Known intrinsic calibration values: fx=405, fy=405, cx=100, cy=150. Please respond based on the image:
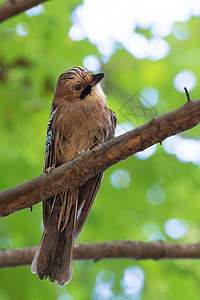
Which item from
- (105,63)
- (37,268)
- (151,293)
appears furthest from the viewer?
(105,63)

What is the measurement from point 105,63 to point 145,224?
2.18 metres

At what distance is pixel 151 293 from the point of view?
16.3 ft

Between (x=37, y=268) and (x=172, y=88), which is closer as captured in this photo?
(x=37, y=268)

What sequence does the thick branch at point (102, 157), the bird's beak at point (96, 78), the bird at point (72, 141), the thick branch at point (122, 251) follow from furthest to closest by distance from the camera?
the bird's beak at point (96, 78)
the bird at point (72, 141)
the thick branch at point (122, 251)
the thick branch at point (102, 157)

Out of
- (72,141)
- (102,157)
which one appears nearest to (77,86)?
(72,141)

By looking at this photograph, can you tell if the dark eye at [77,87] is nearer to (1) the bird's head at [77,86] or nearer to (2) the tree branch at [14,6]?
(1) the bird's head at [77,86]

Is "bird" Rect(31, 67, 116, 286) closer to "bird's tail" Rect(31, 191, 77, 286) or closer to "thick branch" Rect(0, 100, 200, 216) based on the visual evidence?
"bird's tail" Rect(31, 191, 77, 286)

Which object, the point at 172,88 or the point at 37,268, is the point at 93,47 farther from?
the point at 37,268

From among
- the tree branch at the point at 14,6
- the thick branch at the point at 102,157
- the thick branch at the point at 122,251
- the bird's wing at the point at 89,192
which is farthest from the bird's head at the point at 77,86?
the thick branch at the point at 122,251

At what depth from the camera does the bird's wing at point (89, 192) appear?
12.4ft

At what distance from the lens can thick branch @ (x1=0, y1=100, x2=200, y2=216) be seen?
8.31 feet

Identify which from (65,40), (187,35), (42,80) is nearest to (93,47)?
(65,40)

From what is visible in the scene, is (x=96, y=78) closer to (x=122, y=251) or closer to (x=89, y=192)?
(x=89, y=192)

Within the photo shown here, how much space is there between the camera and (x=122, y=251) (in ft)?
11.9
